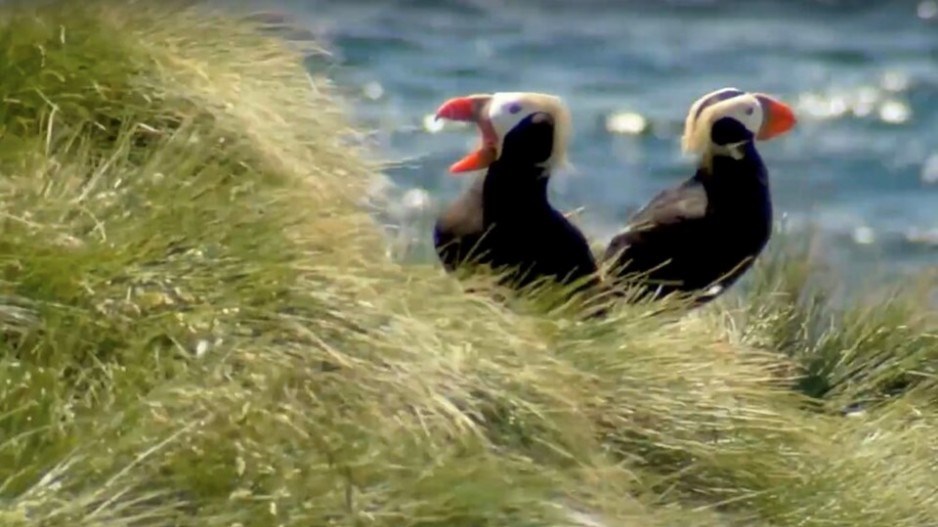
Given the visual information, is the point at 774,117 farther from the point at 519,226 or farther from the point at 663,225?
the point at 519,226

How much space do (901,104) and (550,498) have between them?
15.2m

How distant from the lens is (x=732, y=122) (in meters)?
5.68

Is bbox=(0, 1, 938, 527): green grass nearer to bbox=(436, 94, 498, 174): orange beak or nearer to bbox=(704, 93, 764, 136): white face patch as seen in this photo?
bbox=(436, 94, 498, 174): orange beak

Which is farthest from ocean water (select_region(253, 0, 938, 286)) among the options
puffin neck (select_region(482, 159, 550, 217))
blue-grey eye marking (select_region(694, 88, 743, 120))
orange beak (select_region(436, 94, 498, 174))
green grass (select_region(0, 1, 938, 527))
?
green grass (select_region(0, 1, 938, 527))

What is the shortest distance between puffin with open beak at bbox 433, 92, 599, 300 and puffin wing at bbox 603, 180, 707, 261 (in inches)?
13.7

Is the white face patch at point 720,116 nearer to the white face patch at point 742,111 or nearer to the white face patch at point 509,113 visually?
the white face patch at point 742,111

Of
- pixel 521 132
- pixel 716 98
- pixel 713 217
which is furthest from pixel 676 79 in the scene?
pixel 521 132

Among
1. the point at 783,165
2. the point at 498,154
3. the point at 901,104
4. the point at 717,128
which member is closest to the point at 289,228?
the point at 498,154

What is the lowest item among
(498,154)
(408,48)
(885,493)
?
(408,48)

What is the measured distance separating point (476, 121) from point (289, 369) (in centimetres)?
169

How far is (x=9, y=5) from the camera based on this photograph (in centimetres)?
517

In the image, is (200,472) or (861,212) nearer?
(200,472)

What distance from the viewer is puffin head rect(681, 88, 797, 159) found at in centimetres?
566

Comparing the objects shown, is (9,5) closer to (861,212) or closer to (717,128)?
(717,128)
